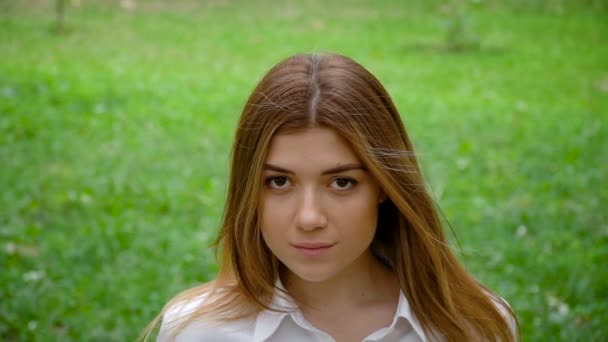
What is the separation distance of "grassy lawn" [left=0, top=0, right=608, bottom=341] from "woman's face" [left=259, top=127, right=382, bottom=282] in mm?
668

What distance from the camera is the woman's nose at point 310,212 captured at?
161 centimetres

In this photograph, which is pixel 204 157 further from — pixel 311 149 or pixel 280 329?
pixel 311 149

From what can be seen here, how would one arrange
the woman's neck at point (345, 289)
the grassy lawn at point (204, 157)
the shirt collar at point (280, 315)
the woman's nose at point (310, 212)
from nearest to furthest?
the woman's nose at point (310, 212)
the shirt collar at point (280, 315)
the woman's neck at point (345, 289)
the grassy lawn at point (204, 157)

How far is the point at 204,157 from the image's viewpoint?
5914 millimetres

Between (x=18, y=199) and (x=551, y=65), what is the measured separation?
679 centimetres

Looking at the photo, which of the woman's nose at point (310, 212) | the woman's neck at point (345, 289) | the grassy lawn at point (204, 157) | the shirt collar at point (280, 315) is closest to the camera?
the woman's nose at point (310, 212)

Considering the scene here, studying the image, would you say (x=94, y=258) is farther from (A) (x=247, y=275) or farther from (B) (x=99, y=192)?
(A) (x=247, y=275)

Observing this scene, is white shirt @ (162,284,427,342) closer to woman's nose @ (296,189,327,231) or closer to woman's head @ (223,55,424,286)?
woman's head @ (223,55,424,286)

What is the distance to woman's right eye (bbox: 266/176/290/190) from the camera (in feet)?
5.51

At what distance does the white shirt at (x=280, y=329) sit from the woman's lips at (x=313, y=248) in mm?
187

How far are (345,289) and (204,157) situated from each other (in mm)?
4145

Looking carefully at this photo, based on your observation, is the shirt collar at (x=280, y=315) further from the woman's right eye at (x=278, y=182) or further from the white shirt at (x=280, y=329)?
the woman's right eye at (x=278, y=182)

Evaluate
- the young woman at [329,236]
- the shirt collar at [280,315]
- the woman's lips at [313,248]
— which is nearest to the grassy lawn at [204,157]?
the young woman at [329,236]

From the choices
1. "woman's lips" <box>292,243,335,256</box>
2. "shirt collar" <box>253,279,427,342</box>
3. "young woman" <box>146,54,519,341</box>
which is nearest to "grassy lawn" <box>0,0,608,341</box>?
"young woman" <box>146,54,519,341</box>
